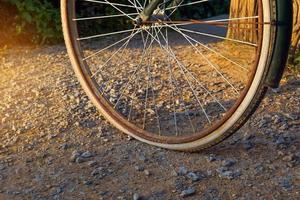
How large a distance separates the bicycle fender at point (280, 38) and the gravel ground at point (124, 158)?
55 cm

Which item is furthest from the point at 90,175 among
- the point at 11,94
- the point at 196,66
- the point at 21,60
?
the point at 21,60

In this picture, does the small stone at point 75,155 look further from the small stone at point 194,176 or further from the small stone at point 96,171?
the small stone at point 194,176

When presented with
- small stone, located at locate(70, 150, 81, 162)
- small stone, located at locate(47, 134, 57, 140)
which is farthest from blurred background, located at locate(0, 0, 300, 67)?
small stone, located at locate(70, 150, 81, 162)

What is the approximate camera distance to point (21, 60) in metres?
4.79

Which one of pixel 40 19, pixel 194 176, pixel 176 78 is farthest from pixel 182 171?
pixel 40 19

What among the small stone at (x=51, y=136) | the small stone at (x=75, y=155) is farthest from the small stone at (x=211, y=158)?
the small stone at (x=51, y=136)

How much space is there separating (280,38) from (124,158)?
1.07 metres

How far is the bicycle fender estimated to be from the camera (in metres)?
2.59

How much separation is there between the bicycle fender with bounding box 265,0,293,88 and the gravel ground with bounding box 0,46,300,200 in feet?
1.79

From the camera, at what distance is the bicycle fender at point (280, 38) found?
8.51ft

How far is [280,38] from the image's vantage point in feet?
8.62

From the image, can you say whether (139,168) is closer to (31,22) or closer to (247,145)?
(247,145)

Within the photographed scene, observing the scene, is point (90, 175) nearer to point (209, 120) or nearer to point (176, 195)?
point (176, 195)

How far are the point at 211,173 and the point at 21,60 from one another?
235 centimetres
